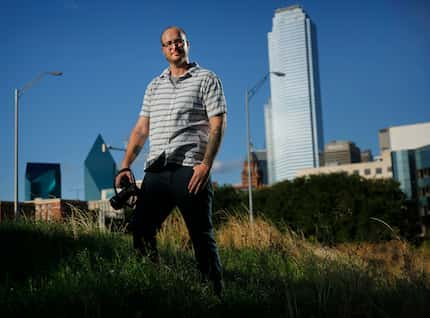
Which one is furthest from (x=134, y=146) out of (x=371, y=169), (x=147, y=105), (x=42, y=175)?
(x=371, y=169)

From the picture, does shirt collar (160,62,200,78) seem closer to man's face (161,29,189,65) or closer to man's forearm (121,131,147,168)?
man's face (161,29,189,65)

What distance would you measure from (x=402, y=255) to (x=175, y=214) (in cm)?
682

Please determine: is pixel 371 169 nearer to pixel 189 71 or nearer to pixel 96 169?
pixel 96 169

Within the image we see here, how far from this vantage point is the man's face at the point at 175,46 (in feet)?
13.6

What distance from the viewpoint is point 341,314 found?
3316 mm

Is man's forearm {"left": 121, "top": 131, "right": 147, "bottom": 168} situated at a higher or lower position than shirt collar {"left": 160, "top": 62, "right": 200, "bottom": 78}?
lower

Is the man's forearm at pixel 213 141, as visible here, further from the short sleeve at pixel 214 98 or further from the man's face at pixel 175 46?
the man's face at pixel 175 46

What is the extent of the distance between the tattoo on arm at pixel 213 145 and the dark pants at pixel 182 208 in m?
0.14

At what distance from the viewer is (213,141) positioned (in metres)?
3.91

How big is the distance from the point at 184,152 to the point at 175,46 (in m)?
Answer: 0.76

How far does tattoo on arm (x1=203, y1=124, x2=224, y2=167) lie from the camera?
3881 millimetres

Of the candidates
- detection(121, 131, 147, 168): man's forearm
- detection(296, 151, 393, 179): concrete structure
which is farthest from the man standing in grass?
detection(296, 151, 393, 179): concrete structure

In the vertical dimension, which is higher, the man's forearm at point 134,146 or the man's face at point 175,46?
the man's face at point 175,46

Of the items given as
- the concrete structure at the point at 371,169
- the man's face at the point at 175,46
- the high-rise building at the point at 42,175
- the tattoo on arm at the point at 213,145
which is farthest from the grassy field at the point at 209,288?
the concrete structure at the point at 371,169
